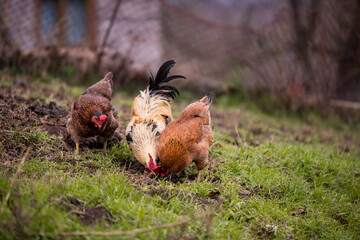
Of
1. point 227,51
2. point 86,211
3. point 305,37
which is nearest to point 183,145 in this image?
point 86,211

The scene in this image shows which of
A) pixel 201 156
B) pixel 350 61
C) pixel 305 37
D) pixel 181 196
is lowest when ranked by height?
pixel 181 196

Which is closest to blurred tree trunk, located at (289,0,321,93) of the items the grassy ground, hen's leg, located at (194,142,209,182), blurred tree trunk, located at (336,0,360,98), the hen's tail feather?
blurred tree trunk, located at (336,0,360,98)

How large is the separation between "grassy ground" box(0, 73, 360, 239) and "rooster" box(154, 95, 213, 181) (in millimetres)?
185

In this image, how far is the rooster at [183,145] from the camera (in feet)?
10.6

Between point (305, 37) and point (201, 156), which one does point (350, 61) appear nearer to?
point (305, 37)

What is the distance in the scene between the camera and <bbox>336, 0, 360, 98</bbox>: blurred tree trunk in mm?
8469

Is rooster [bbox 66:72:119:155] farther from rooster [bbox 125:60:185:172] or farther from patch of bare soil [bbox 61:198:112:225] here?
patch of bare soil [bbox 61:198:112:225]

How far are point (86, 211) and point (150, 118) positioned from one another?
5.51 ft

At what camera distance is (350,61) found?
872 cm

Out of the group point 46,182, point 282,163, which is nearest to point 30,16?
point 46,182

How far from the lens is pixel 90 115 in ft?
11.1

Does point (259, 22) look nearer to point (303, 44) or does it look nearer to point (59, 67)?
point (303, 44)

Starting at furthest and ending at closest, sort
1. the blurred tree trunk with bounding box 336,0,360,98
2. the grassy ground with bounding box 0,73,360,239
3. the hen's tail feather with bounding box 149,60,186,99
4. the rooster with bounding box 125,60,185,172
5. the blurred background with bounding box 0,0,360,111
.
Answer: the blurred tree trunk with bounding box 336,0,360,98 < the blurred background with bounding box 0,0,360,111 < the hen's tail feather with bounding box 149,60,186,99 < the rooster with bounding box 125,60,185,172 < the grassy ground with bounding box 0,73,360,239

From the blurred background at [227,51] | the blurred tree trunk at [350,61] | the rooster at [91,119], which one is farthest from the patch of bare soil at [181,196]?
the blurred tree trunk at [350,61]
